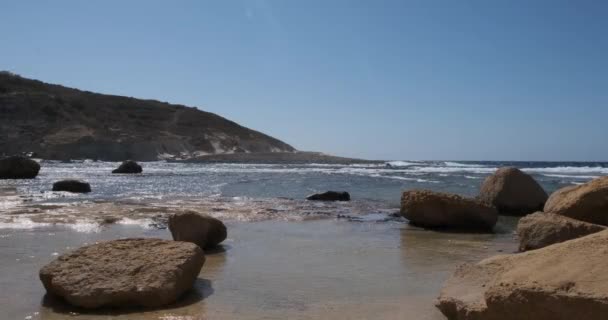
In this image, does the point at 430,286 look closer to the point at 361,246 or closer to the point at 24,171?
the point at 361,246

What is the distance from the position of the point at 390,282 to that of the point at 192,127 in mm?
78126

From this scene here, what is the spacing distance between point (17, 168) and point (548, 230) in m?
25.9

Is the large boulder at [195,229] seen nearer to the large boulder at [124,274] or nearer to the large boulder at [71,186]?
the large boulder at [124,274]

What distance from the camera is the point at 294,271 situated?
6.31 meters

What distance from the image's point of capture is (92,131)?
6353 cm

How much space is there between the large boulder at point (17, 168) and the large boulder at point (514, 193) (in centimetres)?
2257

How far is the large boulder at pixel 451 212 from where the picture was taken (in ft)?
34.1

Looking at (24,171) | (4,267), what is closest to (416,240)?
(4,267)

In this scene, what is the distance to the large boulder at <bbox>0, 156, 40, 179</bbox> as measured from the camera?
26.3 m

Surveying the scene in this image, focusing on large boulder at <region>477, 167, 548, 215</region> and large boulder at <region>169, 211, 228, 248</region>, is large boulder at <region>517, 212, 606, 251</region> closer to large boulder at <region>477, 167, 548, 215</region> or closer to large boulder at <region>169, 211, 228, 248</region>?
large boulder at <region>169, 211, 228, 248</region>

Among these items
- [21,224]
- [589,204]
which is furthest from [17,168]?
[589,204]

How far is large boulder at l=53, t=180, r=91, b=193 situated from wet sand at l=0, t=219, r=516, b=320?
9554 millimetres

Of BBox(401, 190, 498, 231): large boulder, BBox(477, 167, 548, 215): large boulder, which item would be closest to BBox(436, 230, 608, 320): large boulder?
BBox(401, 190, 498, 231): large boulder

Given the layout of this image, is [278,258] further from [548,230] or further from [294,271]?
[548,230]
